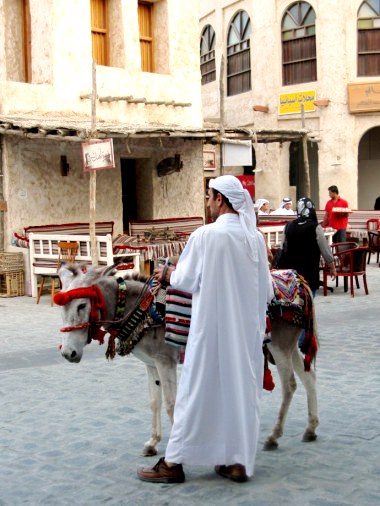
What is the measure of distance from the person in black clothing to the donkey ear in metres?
4.71

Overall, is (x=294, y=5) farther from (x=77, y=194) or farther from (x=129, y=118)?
(x=77, y=194)

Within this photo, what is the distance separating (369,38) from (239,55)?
5.21 metres

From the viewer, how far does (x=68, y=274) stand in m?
5.06

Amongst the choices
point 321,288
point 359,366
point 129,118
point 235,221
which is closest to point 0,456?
point 235,221

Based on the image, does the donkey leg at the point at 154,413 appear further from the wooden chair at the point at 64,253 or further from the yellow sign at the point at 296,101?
the yellow sign at the point at 296,101

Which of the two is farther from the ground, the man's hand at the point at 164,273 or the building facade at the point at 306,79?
the building facade at the point at 306,79

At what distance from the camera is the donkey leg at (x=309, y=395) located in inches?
216

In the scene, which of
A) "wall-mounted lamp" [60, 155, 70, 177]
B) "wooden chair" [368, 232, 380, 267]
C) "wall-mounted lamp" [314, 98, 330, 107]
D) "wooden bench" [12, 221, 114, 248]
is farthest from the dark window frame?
"wall-mounted lamp" [314, 98, 330, 107]

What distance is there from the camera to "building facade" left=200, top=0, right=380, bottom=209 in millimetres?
25547

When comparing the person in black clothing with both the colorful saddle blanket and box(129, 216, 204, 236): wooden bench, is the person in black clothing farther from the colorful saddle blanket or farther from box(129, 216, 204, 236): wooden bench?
box(129, 216, 204, 236): wooden bench

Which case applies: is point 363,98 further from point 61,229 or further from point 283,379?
point 283,379

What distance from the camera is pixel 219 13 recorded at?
96.7 feet

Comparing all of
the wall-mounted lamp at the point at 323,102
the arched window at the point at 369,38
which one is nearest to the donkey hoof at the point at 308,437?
the wall-mounted lamp at the point at 323,102

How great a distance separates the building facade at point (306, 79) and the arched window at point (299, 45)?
3cm
